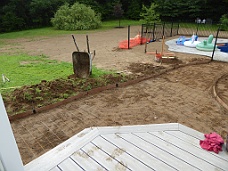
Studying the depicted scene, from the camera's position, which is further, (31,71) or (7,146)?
(31,71)

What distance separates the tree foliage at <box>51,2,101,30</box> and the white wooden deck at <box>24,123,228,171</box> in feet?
57.9

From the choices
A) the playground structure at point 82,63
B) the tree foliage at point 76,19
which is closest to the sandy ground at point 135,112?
the playground structure at point 82,63

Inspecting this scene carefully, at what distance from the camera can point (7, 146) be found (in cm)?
127

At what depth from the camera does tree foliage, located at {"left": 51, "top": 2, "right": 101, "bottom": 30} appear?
18.4 meters

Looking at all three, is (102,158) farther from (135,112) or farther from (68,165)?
(135,112)

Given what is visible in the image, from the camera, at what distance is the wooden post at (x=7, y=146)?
3.86 ft

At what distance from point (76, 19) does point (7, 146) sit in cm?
1942

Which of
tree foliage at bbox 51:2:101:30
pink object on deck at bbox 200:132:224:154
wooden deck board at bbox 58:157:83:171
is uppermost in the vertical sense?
tree foliage at bbox 51:2:101:30

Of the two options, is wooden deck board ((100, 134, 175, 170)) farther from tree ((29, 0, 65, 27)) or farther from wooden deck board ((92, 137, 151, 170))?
tree ((29, 0, 65, 27))

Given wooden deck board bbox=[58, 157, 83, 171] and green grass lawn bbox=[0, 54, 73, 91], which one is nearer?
wooden deck board bbox=[58, 157, 83, 171]

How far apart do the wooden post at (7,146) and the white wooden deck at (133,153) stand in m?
0.42

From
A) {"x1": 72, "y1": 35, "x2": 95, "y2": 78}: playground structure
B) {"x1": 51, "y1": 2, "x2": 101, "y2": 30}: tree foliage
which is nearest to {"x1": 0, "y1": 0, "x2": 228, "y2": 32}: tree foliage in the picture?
{"x1": 51, "y1": 2, "x2": 101, "y2": 30}: tree foliage

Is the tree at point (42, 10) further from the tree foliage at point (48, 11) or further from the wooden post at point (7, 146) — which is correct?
the wooden post at point (7, 146)

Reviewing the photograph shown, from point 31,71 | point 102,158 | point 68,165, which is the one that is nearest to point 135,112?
point 102,158
